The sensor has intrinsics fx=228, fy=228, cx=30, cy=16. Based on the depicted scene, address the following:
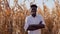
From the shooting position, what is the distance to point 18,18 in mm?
5504

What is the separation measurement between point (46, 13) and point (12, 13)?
84 centimetres

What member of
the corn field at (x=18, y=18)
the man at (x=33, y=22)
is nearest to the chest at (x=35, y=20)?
the man at (x=33, y=22)

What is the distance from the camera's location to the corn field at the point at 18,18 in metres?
5.39

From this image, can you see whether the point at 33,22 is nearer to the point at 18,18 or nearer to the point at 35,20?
the point at 35,20

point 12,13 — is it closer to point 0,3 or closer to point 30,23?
point 0,3

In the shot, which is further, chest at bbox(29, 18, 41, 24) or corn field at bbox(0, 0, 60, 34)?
corn field at bbox(0, 0, 60, 34)

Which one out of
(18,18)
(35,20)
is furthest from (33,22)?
Answer: (18,18)

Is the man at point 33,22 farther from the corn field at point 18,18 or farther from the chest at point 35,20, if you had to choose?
the corn field at point 18,18

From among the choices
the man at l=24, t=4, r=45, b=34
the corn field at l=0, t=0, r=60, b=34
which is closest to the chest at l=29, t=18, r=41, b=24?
the man at l=24, t=4, r=45, b=34

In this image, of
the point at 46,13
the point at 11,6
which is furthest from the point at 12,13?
the point at 46,13

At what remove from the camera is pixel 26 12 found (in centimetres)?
552

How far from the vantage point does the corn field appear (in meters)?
5.39

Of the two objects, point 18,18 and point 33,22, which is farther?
point 18,18

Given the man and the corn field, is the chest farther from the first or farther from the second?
the corn field
